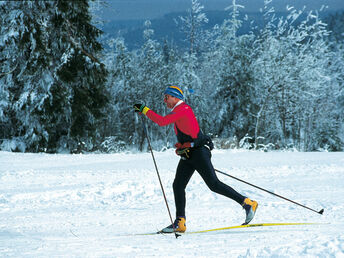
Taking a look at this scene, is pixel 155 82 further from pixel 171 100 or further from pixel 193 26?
pixel 171 100

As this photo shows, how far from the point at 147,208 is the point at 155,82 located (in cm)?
2608

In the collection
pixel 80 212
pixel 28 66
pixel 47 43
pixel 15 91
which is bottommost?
pixel 80 212

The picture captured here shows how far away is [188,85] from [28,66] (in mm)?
15217

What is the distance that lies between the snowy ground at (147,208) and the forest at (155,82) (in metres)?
2.57

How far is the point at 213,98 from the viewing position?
28109 millimetres

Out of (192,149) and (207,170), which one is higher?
(192,149)

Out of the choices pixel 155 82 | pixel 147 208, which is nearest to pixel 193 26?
pixel 155 82

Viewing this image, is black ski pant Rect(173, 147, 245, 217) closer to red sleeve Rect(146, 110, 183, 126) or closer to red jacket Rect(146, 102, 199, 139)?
red jacket Rect(146, 102, 199, 139)

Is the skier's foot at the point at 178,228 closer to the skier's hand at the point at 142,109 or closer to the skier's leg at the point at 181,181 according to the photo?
the skier's leg at the point at 181,181

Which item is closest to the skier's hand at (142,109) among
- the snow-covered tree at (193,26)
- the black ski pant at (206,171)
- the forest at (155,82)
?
the black ski pant at (206,171)

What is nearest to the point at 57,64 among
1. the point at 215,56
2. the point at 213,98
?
the point at 213,98

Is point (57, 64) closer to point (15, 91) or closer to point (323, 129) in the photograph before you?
point (15, 91)

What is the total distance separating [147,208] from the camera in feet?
20.7

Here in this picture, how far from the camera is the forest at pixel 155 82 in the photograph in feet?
47.8
